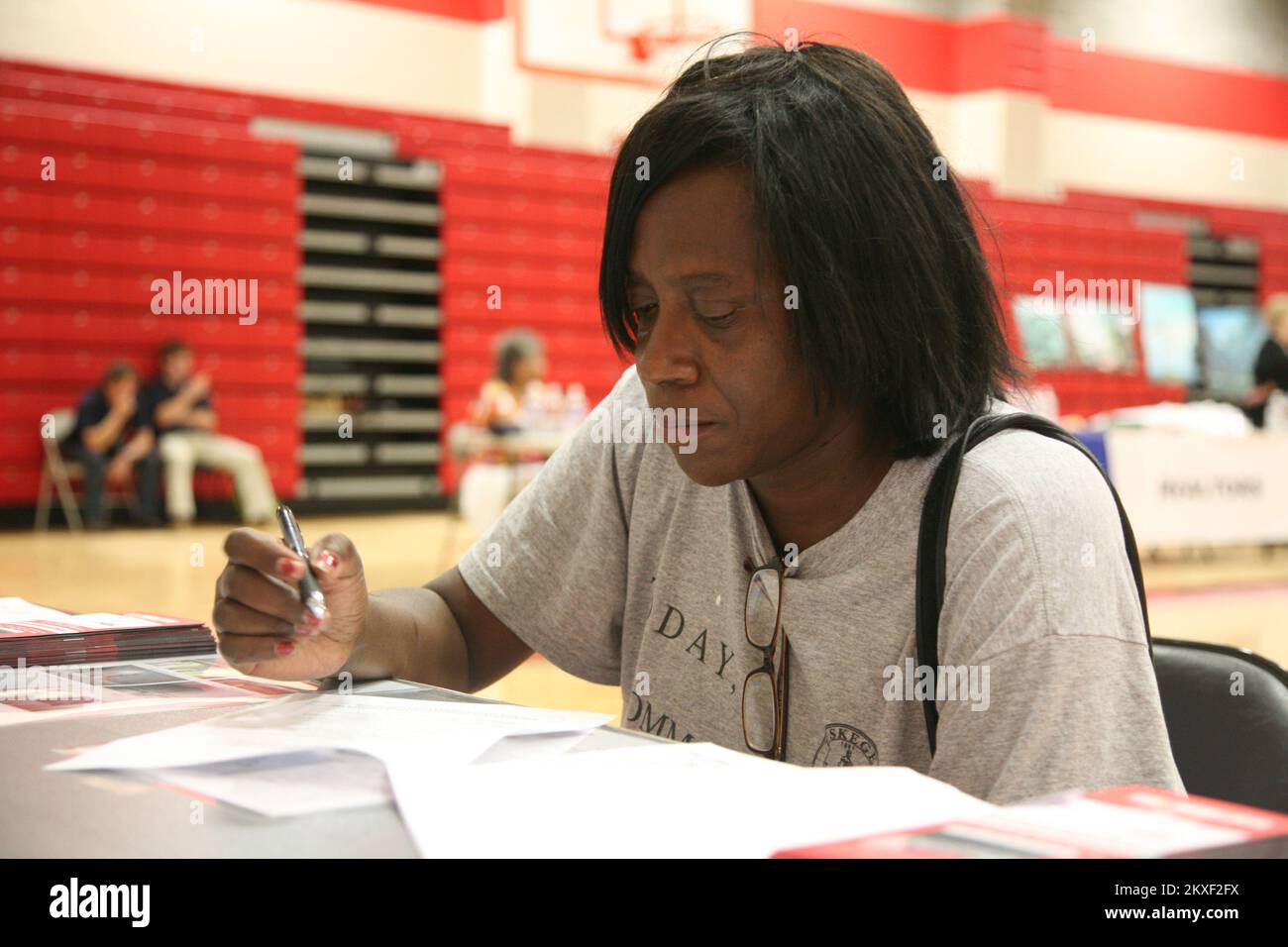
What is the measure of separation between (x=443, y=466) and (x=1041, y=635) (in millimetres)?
9885

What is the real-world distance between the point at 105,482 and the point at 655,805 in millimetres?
8858

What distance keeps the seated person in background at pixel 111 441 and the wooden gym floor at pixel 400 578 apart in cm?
26

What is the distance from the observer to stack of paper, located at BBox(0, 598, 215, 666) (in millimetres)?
1235

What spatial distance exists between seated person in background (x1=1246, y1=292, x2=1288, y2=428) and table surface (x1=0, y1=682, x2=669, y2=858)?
9.20 metres

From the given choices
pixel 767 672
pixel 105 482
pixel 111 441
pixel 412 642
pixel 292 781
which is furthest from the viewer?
pixel 105 482

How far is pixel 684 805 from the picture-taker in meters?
0.72

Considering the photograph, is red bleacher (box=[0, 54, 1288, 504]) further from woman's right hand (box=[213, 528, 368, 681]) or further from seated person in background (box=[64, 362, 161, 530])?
woman's right hand (box=[213, 528, 368, 681])

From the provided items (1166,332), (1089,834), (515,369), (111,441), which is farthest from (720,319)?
(1166,332)

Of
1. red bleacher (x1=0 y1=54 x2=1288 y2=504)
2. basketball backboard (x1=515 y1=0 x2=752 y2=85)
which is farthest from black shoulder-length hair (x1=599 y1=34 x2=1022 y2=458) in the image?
basketball backboard (x1=515 y1=0 x2=752 y2=85)

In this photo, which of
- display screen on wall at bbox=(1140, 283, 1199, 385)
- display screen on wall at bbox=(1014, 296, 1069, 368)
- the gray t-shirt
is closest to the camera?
the gray t-shirt

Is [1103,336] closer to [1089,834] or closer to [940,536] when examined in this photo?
[940,536]

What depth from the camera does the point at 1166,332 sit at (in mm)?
13602
